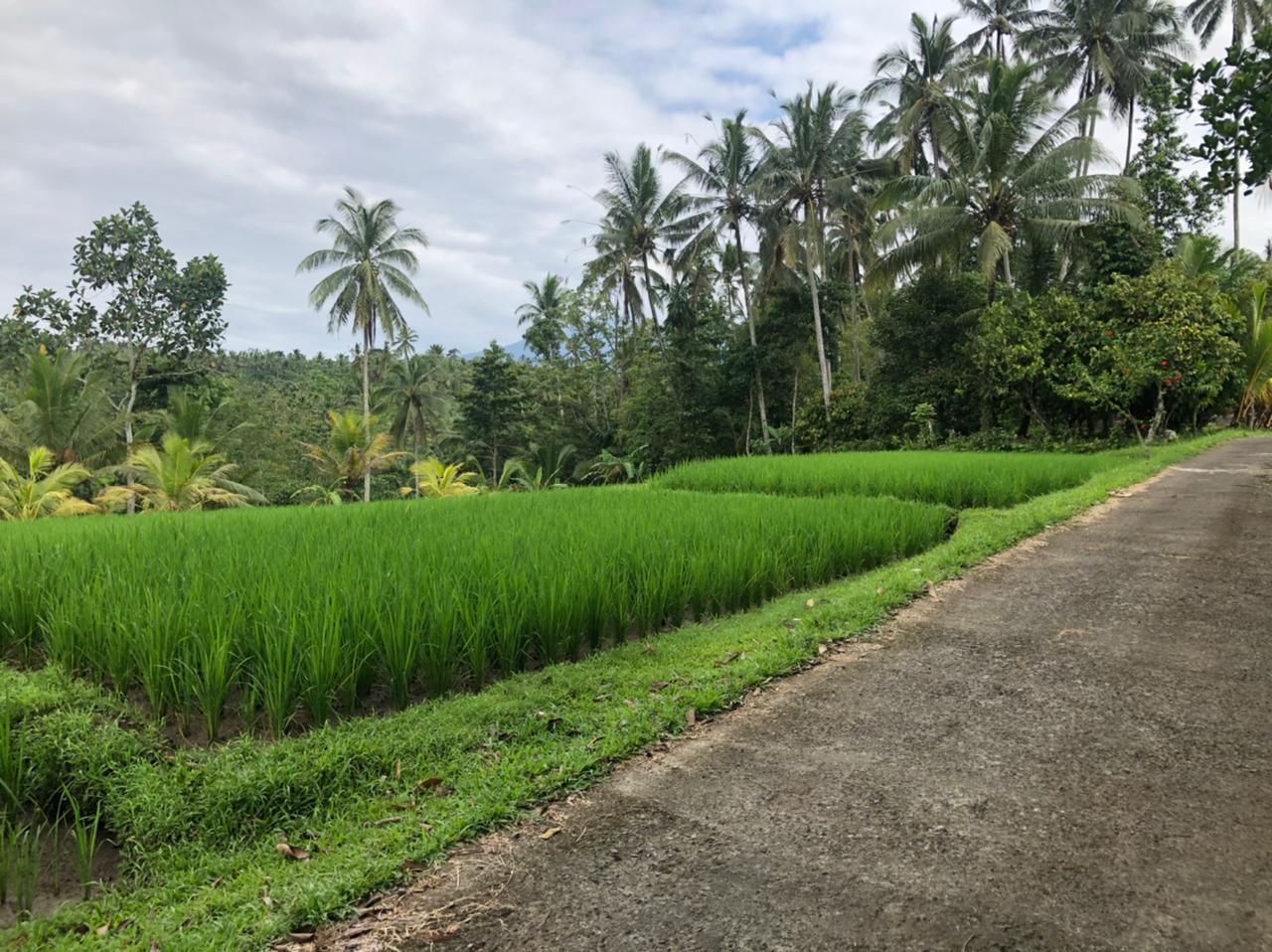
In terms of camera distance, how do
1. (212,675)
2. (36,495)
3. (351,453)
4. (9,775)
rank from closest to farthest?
(9,775) < (212,675) < (36,495) < (351,453)

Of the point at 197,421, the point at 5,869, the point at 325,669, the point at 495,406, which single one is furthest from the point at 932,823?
the point at 495,406

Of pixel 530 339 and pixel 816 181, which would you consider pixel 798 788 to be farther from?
pixel 530 339

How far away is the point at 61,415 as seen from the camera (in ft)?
56.2

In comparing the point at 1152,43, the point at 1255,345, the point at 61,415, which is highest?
the point at 1152,43

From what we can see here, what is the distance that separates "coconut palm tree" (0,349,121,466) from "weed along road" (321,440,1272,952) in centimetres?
2007

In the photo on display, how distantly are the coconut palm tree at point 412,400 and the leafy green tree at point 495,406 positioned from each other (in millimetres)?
1204

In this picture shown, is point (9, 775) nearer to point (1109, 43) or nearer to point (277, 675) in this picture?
point (277, 675)

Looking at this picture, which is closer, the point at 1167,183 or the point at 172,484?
the point at 172,484

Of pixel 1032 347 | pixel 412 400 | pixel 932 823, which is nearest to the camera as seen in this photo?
pixel 932 823

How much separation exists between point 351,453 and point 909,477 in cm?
1916

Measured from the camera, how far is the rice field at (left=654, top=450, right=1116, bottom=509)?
9352 millimetres

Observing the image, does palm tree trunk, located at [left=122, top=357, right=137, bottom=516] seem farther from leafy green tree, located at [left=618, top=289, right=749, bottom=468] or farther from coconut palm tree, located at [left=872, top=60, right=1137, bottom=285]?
coconut palm tree, located at [left=872, top=60, right=1137, bottom=285]

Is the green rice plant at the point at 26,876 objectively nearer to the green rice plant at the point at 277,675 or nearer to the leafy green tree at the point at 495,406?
the green rice plant at the point at 277,675

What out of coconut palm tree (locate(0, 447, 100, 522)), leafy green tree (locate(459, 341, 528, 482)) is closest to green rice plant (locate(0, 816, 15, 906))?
coconut palm tree (locate(0, 447, 100, 522))
